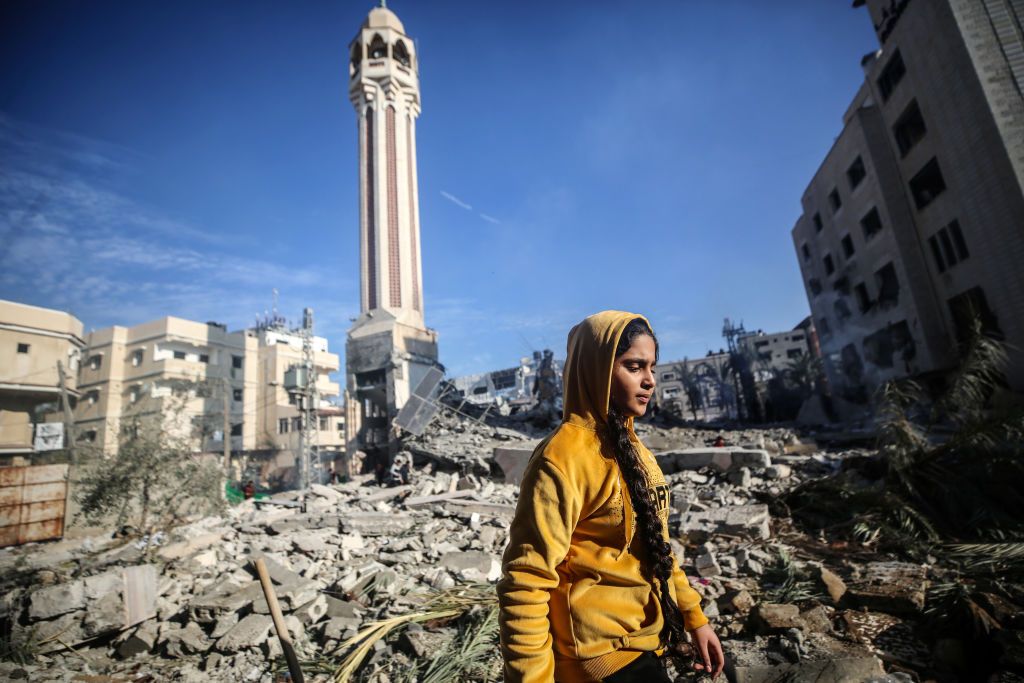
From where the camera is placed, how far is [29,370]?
17016 mm

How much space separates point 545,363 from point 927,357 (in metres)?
14.9

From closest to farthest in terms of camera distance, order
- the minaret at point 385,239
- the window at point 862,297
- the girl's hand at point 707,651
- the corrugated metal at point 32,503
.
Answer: the girl's hand at point 707,651 → the corrugated metal at point 32,503 → the window at point 862,297 → the minaret at point 385,239

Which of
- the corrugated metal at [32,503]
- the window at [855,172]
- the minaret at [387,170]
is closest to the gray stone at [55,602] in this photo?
the corrugated metal at [32,503]

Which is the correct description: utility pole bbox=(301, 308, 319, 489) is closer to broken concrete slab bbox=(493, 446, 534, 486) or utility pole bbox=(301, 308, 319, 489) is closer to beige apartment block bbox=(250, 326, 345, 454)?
beige apartment block bbox=(250, 326, 345, 454)

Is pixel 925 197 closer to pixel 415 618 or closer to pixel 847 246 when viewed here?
pixel 847 246

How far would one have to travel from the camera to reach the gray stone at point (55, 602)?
4152 millimetres

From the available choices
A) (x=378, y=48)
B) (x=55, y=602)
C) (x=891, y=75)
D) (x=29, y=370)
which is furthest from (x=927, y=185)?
(x=29, y=370)

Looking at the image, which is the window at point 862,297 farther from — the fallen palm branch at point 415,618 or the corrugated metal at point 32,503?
the corrugated metal at point 32,503

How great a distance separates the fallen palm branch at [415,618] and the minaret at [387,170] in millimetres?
21692

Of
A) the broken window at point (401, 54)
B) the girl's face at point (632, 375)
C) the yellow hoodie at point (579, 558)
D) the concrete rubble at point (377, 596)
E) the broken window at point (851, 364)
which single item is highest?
the broken window at point (401, 54)

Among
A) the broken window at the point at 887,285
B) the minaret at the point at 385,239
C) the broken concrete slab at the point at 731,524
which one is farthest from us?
the minaret at the point at 385,239

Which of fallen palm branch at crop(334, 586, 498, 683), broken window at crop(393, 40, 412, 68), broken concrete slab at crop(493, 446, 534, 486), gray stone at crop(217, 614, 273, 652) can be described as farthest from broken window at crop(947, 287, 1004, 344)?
broken window at crop(393, 40, 412, 68)

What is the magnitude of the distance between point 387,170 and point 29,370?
18.9 metres

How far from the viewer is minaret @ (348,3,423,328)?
26281 millimetres
